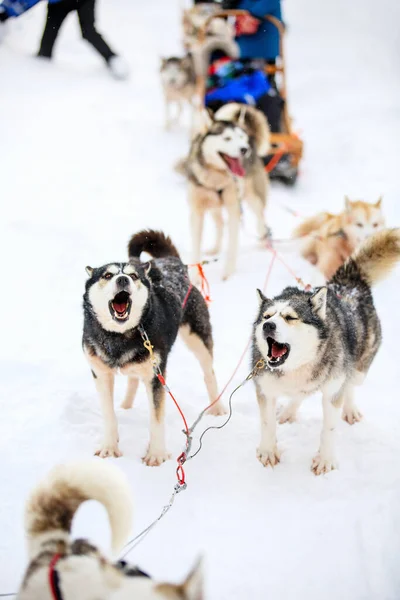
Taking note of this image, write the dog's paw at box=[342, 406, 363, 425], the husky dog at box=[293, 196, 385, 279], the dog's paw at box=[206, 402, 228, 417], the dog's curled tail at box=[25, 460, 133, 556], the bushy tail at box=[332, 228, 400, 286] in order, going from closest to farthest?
1. the dog's curled tail at box=[25, 460, 133, 556]
2. the bushy tail at box=[332, 228, 400, 286]
3. the dog's paw at box=[342, 406, 363, 425]
4. the dog's paw at box=[206, 402, 228, 417]
5. the husky dog at box=[293, 196, 385, 279]

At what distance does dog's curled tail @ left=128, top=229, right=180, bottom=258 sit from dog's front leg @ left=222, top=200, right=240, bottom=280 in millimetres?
1320

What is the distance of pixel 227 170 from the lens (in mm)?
3926

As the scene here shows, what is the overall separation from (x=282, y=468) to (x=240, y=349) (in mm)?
1269

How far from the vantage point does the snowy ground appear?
1896 mm

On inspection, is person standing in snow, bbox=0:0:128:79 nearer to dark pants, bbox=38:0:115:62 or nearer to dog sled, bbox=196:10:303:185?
dark pants, bbox=38:0:115:62

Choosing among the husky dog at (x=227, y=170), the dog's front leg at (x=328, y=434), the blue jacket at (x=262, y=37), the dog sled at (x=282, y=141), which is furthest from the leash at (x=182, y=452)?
the blue jacket at (x=262, y=37)

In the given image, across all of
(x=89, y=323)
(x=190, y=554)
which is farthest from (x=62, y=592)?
(x=89, y=323)

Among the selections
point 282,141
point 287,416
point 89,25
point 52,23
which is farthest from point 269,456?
point 52,23

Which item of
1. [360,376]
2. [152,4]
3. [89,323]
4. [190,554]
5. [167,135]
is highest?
[152,4]

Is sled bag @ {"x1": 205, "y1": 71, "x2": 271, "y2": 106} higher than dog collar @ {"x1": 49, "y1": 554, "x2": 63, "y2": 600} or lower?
higher

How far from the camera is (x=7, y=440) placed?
2363 millimetres

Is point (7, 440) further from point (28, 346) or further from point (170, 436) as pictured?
point (28, 346)

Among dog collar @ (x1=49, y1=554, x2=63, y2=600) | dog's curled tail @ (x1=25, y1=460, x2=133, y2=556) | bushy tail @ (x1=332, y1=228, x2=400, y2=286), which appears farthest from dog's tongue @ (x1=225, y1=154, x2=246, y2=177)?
dog collar @ (x1=49, y1=554, x2=63, y2=600)

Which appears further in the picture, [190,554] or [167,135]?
[167,135]
